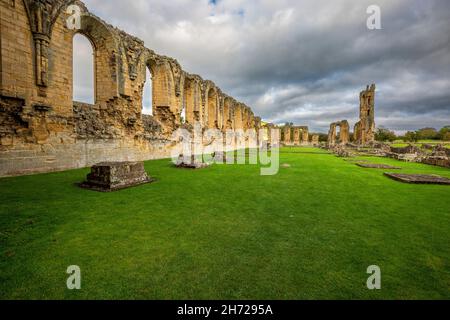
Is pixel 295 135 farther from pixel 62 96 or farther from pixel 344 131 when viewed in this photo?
pixel 62 96

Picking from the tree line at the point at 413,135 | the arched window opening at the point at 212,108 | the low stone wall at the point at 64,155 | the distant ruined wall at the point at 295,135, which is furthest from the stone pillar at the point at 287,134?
the low stone wall at the point at 64,155

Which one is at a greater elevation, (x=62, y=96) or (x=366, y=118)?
(x=366, y=118)

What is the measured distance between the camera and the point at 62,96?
26.2 feet

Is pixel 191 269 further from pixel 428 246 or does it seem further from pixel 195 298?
pixel 428 246

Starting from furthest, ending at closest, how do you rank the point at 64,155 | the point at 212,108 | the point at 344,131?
the point at 344,131 → the point at 212,108 → the point at 64,155

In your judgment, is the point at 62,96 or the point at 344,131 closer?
the point at 62,96

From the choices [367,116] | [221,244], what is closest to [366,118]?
[367,116]

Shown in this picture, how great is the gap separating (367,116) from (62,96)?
4403 cm

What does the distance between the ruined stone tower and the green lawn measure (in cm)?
3931

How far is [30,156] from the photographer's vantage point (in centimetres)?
690

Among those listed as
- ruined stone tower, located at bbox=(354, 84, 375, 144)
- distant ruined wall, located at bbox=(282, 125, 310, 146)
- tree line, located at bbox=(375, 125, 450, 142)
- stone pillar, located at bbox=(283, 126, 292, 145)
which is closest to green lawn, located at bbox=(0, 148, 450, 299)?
ruined stone tower, located at bbox=(354, 84, 375, 144)

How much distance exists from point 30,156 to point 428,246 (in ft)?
32.2

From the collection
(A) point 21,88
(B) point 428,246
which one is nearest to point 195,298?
(B) point 428,246
